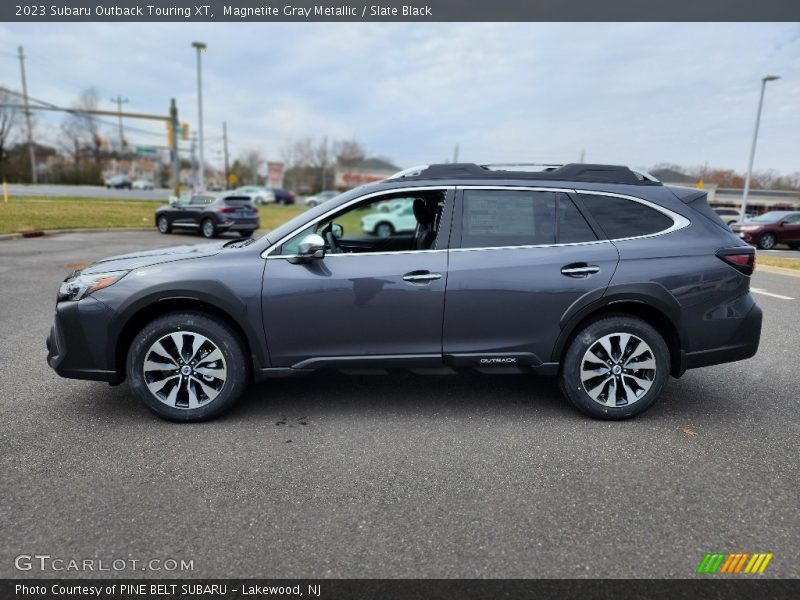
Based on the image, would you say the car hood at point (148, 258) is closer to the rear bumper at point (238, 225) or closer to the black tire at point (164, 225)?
the rear bumper at point (238, 225)

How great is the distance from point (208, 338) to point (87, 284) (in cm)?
91

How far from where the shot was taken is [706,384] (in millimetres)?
4496

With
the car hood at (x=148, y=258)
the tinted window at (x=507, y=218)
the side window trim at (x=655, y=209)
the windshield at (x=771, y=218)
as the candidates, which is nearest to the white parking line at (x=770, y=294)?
the side window trim at (x=655, y=209)

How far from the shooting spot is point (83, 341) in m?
3.44

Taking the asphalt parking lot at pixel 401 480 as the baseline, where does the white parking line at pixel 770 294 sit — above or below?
above

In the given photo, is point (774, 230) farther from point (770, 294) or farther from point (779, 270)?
point (770, 294)

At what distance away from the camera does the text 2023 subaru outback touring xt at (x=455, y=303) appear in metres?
3.48

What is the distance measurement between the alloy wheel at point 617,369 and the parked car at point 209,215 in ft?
51.1

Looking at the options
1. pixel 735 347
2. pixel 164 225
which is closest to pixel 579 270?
pixel 735 347

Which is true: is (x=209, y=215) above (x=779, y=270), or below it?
above

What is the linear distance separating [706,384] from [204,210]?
16303mm

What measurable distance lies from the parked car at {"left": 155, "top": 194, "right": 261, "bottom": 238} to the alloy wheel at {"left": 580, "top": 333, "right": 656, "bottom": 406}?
15.6 metres

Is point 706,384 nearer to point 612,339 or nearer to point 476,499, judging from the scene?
point 612,339

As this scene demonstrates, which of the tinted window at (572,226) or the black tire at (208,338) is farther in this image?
the tinted window at (572,226)
